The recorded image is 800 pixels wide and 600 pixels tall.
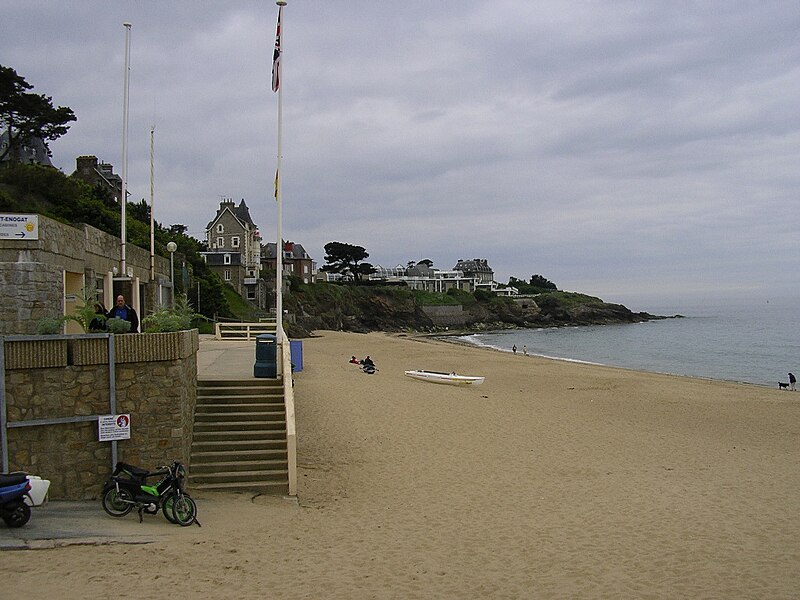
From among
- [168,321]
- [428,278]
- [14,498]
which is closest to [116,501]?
[14,498]

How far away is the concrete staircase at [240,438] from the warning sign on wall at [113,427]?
4.67 ft

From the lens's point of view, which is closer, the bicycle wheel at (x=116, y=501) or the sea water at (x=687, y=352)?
the bicycle wheel at (x=116, y=501)

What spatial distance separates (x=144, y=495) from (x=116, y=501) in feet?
1.17

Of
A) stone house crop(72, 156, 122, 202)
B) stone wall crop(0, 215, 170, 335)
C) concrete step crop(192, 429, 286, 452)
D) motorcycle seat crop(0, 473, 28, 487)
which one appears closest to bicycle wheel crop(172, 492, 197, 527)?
motorcycle seat crop(0, 473, 28, 487)

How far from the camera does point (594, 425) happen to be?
18734 millimetres

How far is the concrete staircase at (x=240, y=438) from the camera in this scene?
11.0 meters

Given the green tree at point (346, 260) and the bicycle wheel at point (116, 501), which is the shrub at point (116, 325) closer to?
the bicycle wheel at point (116, 501)

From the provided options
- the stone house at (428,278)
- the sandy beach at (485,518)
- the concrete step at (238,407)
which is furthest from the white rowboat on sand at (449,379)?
the stone house at (428,278)

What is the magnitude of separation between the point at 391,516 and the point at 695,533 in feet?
14.3

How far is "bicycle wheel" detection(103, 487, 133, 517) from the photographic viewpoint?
9.09m

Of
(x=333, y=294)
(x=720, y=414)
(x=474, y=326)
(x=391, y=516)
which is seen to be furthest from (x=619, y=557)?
(x=474, y=326)

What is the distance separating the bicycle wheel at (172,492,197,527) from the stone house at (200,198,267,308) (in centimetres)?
5880

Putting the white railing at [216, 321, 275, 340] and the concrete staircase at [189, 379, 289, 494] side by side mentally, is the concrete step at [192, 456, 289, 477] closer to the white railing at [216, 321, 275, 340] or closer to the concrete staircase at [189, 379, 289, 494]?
the concrete staircase at [189, 379, 289, 494]

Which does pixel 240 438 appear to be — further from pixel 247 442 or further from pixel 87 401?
pixel 87 401
